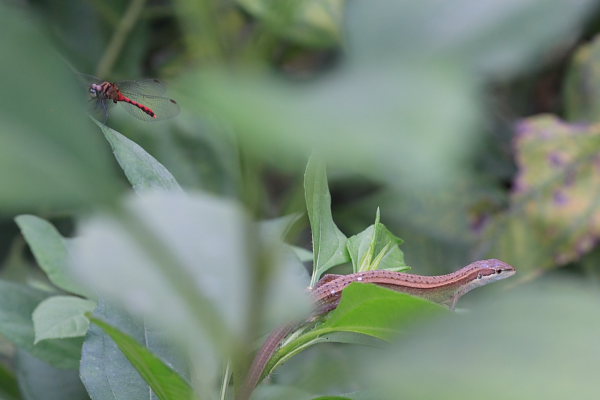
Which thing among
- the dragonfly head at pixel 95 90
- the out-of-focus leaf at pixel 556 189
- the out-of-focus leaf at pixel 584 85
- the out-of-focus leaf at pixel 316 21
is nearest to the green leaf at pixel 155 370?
the dragonfly head at pixel 95 90

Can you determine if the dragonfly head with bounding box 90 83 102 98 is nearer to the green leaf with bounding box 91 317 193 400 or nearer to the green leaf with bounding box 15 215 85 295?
the green leaf with bounding box 15 215 85 295

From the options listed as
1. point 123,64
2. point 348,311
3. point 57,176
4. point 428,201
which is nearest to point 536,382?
point 57,176

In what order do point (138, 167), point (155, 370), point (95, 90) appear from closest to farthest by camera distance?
point (155, 370) < point (138, 167) < point (95, 90)

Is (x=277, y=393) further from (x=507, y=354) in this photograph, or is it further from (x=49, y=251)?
(x=507, y=354)

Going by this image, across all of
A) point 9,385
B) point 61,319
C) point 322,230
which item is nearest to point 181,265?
point 322,230

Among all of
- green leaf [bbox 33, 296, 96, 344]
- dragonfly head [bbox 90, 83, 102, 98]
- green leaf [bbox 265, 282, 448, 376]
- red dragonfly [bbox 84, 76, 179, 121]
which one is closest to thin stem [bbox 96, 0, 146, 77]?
red dragonfly [bbox 84, 76, 179, 121]

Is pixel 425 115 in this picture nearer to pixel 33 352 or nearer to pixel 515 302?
pixel 515 302
